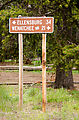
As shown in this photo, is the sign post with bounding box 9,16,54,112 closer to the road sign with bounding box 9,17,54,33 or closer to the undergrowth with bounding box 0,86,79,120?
the road sign with bounding box 9,17,54,33

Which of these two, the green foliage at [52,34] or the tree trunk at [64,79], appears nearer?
the green foliage at [52,34]

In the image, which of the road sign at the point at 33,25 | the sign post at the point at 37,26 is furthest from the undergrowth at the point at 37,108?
the road sign at the point at 33,25

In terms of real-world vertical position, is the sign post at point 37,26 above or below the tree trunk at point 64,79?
above

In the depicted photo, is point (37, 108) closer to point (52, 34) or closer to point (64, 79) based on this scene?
point (52, 34)

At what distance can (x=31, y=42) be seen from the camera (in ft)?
32.3

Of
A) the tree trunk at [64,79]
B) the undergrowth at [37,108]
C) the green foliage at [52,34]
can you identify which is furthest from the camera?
the tree trunk at [64,79]

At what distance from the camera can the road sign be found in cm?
621

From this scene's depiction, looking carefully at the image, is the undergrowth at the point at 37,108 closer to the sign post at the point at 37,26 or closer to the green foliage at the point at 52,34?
the sign post at the point at 37,26

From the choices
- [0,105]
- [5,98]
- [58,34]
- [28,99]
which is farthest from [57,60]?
[0,105]

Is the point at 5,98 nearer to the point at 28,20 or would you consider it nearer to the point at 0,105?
the point at 0,105

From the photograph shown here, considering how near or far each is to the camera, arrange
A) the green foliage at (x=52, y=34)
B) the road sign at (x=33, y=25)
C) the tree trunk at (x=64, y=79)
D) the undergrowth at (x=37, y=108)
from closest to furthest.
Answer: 1. the undergrowth at (x=37, y=108)
2. the road sign at (x=33, y=25)
3. the green foliage at (x=52, y=34)
4. the tree trunk at (x=64, y=79)

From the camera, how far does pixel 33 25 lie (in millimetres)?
6293

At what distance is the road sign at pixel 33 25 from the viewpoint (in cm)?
621

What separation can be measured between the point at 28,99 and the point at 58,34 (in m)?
2.79
